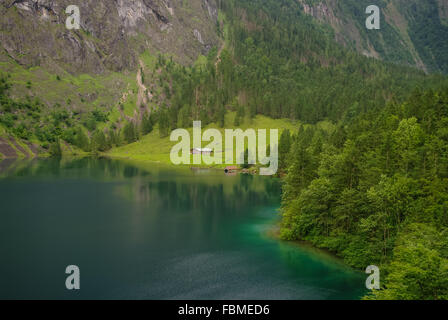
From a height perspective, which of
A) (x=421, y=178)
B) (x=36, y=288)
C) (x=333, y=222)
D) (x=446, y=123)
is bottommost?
(x=36, y=288)

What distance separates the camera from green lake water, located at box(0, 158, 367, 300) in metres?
51.9

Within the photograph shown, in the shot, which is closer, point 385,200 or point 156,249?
point 385,200

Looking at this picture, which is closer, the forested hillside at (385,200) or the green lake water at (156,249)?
the forested hillside at (385,200)

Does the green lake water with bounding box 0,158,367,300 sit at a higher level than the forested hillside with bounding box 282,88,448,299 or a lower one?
lower

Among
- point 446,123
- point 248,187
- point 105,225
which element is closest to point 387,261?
point 446,123

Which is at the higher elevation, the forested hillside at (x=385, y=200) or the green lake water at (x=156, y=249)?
the forested hillside at (x=385, y=200)

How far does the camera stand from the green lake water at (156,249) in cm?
5188

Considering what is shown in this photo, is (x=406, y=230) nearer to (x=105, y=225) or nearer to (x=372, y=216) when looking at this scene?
(x=372, y=216)

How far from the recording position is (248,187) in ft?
444

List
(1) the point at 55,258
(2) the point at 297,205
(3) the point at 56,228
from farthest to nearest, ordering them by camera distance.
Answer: (3) the point at 56,228, (2) the point at 297,205, (1) the point at 55,258

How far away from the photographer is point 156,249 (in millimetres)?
68375

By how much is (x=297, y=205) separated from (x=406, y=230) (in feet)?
71.4

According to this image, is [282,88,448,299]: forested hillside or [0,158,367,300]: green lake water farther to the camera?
[0,158,367,300]: green lake water

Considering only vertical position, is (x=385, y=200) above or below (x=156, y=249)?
above
